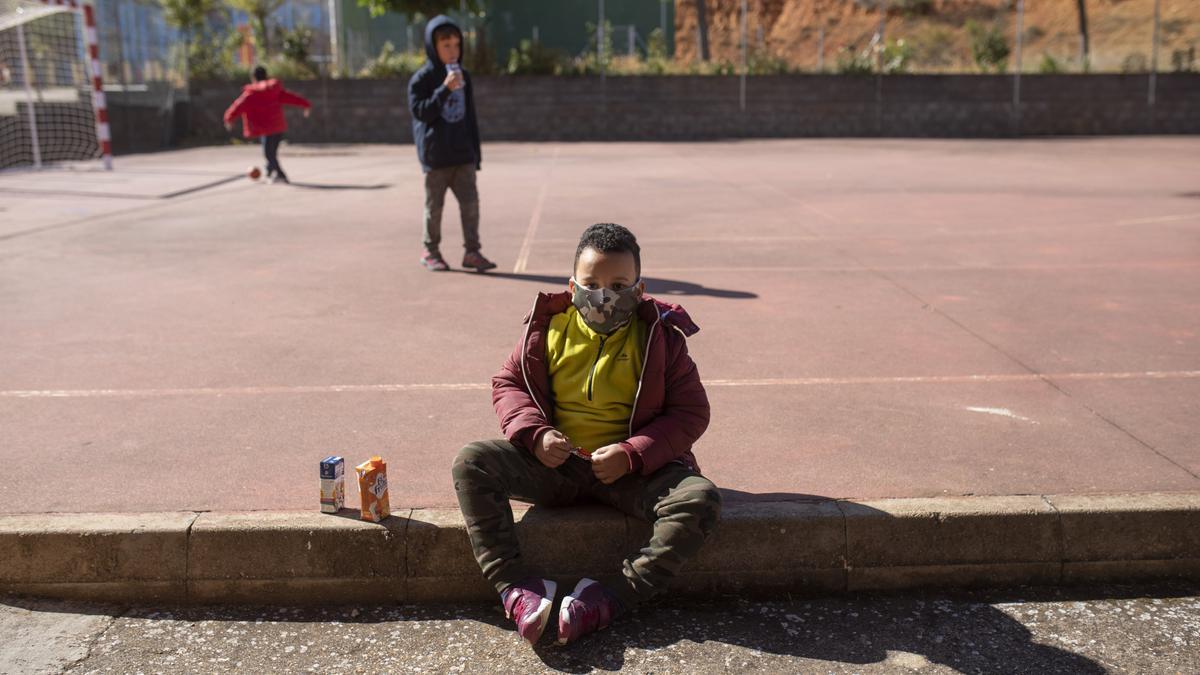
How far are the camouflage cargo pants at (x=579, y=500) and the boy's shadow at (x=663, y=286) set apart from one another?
4197mm

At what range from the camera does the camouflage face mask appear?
12.5ft

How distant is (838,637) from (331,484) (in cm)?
173

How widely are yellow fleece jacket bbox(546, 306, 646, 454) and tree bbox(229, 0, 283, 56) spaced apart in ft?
107

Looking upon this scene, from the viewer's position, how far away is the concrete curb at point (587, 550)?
374cm

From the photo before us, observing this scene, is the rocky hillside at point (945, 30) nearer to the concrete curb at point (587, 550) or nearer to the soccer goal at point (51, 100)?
the soccer goal at point (51, 100)

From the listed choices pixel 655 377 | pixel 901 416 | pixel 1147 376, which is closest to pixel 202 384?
pixel 655 377

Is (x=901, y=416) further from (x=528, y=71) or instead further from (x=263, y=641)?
(x=528, y=71)

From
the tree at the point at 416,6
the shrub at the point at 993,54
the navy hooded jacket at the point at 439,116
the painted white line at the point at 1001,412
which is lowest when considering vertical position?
the painted white line at the point at 1001,412

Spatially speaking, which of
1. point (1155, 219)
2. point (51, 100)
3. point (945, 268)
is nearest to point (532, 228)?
point (945, 268)

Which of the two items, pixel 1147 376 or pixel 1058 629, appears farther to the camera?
pixel 1147 376

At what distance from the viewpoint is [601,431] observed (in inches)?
155

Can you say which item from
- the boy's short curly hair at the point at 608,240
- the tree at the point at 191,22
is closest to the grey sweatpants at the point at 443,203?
the boy's short curly hair at the point at 608,240

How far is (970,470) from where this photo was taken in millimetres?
4480

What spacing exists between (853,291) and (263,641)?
592cm
